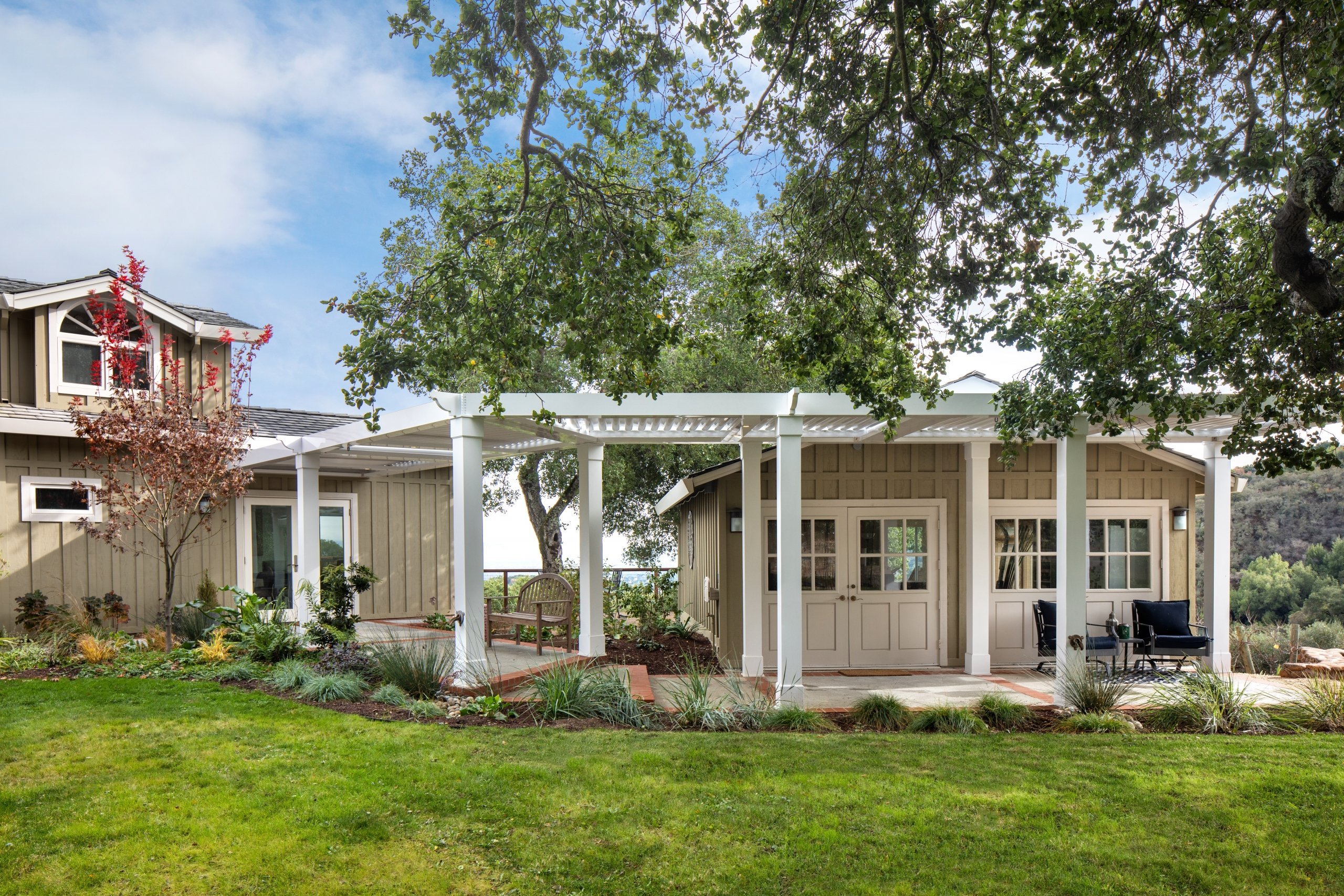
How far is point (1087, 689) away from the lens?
276 inches

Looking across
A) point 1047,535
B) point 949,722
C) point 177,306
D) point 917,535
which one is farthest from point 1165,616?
point 177,306

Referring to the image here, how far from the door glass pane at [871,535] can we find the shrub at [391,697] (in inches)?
216

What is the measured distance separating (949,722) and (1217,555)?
4.45m

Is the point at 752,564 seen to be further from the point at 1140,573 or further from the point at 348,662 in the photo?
the point at 1140,573

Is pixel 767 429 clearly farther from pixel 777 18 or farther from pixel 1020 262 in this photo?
pixel 777 18

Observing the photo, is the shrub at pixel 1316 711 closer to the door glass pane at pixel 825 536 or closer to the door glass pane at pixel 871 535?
the door glass pane at pixel 871 535

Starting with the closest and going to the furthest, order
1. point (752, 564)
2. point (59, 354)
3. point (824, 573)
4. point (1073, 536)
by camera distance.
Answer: point (1073, 536), point (752, 564), point (824, 573), point (59, 354)

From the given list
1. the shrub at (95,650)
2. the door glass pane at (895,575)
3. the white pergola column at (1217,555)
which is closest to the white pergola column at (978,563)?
the door glass pane at (895,575)

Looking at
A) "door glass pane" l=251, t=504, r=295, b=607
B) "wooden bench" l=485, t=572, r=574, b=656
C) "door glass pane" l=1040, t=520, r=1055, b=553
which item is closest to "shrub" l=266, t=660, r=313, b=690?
"wooden bench" l=485, t=572, r=574, b=656

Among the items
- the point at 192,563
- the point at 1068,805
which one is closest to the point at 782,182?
the point at 1068,805

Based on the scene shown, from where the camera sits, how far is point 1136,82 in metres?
4.69

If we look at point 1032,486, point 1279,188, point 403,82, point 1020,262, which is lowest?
point 1032,486

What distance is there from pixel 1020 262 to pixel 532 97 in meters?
3.14

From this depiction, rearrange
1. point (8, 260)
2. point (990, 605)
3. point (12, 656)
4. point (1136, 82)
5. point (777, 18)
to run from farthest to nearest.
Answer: point (8, 260)
point (990, 605)
point (12, 656)
point (1136, 82)
point (777, 18)
